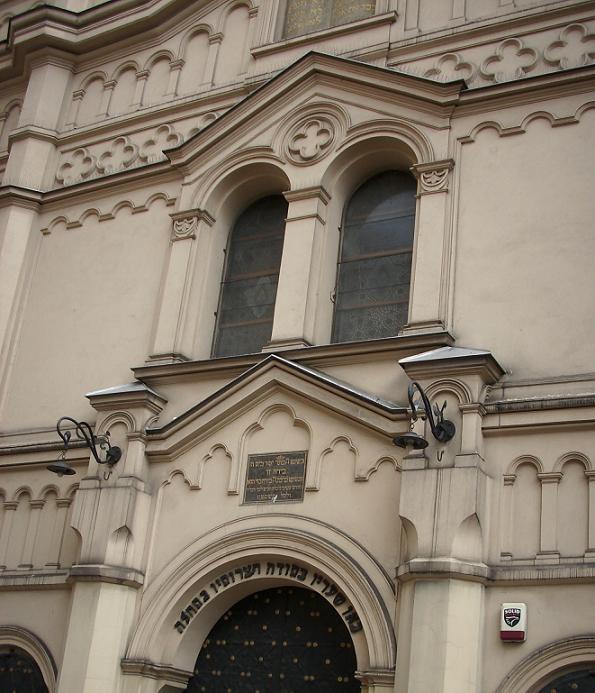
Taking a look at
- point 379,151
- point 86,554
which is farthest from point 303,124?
point 86,554

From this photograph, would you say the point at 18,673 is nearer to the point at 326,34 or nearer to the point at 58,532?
the point at 58,532

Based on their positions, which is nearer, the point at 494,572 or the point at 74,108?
the point at 494,572

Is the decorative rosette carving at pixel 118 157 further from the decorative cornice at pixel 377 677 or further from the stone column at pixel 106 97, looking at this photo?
the decorative cornice at pixel 377 677

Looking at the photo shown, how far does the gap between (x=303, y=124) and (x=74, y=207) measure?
12.3 feet

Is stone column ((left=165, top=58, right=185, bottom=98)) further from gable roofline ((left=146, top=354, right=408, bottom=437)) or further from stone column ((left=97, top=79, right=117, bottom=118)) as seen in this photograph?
gable roofline ((left=146, top=354, right=408, bottom=437))

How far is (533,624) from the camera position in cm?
958

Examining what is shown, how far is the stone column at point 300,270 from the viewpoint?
1236 centimetres

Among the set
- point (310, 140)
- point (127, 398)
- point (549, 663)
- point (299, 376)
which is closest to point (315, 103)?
point (310, 140)

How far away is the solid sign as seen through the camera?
31.3 ft

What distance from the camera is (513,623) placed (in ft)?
31.5

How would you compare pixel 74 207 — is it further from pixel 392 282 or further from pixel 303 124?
pixel 392 282

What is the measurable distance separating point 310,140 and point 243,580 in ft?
18.0

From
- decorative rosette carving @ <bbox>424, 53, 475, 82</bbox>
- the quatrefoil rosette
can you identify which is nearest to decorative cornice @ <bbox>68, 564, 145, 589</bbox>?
the quatrefoil rosette

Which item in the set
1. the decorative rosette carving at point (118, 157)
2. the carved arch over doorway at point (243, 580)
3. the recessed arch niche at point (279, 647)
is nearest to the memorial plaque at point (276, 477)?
the carved arch over doorway at point (243, 580)
